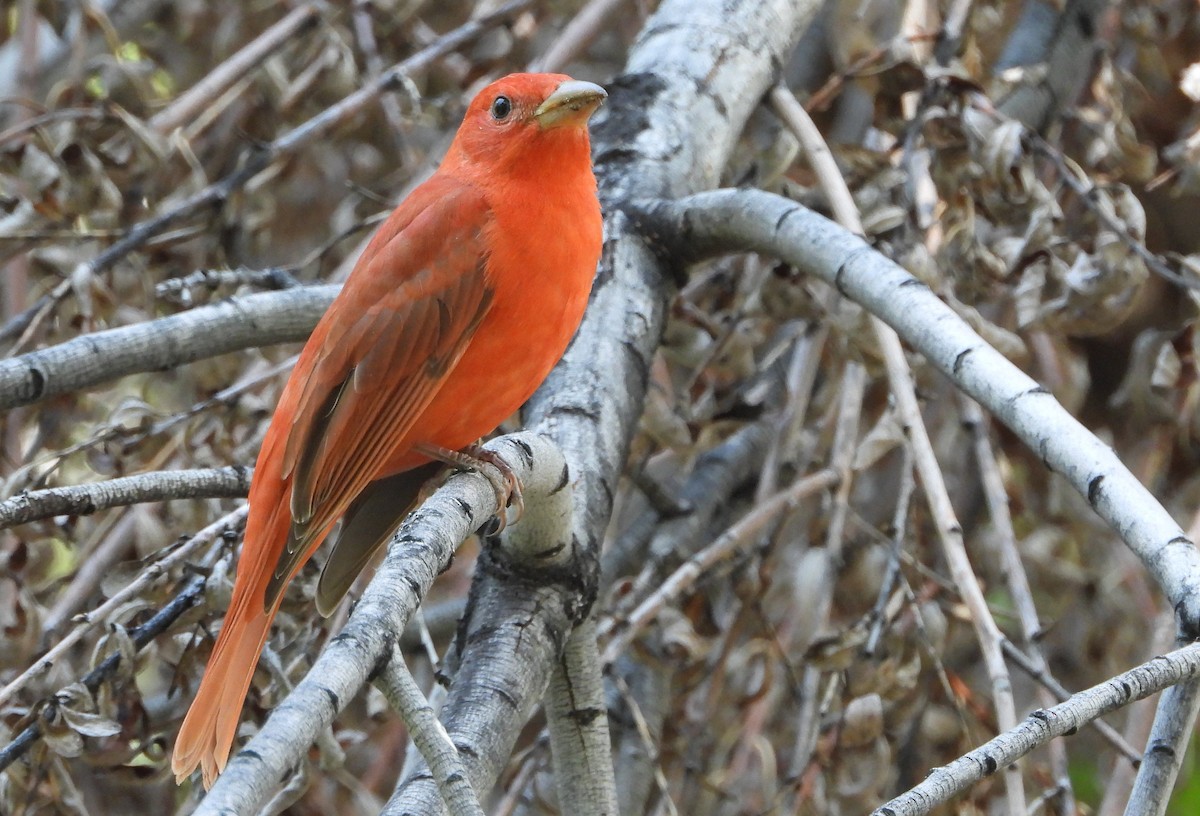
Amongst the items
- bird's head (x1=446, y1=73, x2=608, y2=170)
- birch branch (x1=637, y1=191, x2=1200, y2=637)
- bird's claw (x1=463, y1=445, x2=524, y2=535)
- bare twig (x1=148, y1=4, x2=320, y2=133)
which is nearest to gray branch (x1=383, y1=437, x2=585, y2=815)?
bird's claw (x1=463, y1=445, x2=524, y2=535)

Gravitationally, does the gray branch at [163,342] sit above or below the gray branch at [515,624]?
above

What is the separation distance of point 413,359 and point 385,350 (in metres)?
0.06

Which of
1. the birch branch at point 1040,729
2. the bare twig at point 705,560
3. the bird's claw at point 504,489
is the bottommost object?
the birch branch at point 1040,729

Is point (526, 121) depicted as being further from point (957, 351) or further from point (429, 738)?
point (429, 738)

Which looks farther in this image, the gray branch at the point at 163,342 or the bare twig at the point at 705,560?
the bare twig at the point at 705,560

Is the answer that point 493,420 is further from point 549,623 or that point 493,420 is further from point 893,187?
point 893,187

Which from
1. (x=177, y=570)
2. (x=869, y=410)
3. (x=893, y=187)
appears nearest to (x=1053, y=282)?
(x=893, y=187)

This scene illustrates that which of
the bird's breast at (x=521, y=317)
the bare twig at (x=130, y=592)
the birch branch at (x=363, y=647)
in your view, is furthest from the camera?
the bird's breast at (x=521, y=317)

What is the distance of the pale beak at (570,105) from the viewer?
2801 mm

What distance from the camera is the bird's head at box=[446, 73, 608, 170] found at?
9.29ft

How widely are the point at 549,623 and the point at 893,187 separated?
4.80 feet

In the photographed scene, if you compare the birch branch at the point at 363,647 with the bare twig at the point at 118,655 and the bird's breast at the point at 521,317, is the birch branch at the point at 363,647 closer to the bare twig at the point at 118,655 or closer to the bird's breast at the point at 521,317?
the bird's breast at the point at 521,317

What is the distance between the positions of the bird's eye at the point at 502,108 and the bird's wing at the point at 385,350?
226 mm

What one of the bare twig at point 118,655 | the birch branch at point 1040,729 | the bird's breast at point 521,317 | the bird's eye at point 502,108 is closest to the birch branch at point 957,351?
the birch branch at point 1040,729
